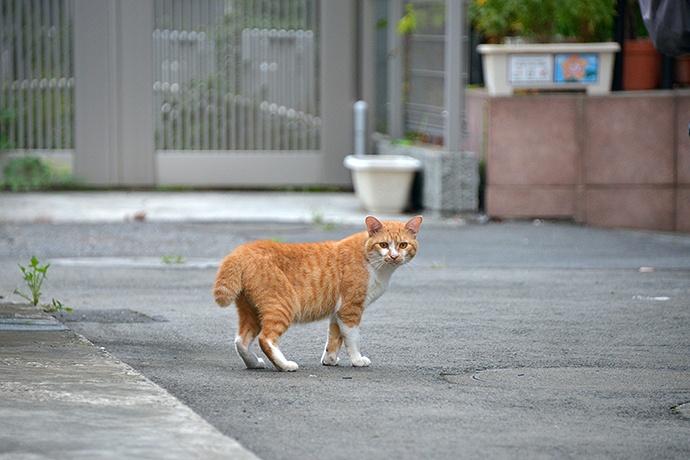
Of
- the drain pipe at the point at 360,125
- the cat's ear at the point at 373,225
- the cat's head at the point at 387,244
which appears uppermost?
the drain pipe at the point at 360,125

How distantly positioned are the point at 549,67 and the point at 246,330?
24.3 ft

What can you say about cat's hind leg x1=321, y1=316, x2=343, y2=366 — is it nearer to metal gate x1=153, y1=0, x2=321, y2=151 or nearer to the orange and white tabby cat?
the orange and white tabby cat

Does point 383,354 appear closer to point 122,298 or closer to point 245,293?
point 245,293

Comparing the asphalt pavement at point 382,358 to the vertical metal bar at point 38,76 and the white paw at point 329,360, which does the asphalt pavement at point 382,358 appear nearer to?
the white paw at point 329,360

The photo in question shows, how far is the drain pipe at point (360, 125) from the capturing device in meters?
14.9

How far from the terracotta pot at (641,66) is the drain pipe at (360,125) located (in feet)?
11.3

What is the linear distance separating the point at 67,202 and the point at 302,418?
9.56 metres

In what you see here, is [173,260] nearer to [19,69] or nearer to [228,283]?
[228,283]

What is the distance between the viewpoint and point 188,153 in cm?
1534

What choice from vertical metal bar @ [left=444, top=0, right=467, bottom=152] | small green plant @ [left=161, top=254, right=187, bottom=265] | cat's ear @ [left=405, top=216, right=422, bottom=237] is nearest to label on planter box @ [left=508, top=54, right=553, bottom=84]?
vertical metal bar @ [left=444, top=0, right=467, bottom=152]

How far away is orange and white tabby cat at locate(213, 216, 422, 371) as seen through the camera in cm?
587

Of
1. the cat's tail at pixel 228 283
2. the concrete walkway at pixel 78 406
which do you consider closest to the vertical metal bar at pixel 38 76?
the concrete walkway at pixel 78 406

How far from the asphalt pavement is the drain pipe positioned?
3360 mm

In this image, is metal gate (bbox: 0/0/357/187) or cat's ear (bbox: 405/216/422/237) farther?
metal gate (bbox: 0/0/357/187)
